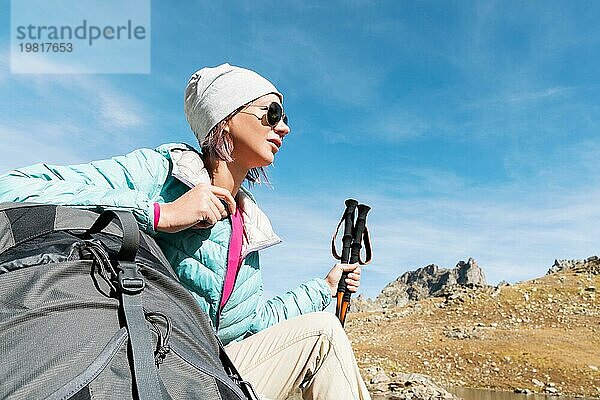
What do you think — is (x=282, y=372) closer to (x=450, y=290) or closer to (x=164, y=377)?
(x=164, y=377)

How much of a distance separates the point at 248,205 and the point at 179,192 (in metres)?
0.38

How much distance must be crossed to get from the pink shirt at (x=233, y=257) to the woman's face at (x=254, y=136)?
263mm

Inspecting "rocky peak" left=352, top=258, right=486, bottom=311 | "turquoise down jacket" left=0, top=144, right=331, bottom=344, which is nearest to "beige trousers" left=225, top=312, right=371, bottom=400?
"turquoise down jacket" left=0, top=144, right=331, bottom=344

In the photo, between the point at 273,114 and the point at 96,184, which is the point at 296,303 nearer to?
the point at 273,114

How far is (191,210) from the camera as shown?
88.9 inches

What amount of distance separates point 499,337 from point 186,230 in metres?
19.6

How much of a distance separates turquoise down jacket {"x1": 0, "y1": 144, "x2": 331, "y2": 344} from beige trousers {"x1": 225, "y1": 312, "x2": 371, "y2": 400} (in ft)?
0.67

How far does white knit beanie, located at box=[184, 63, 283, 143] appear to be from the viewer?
9.03 feet

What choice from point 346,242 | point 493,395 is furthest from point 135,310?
point 493,395

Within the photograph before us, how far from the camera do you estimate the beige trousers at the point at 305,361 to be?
2.36 metres

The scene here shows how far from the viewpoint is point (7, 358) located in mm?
1383

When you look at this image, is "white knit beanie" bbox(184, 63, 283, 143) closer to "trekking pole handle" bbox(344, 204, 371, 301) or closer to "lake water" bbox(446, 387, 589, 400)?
"trekking pole handle" bbox(344, 204, 371, 301)

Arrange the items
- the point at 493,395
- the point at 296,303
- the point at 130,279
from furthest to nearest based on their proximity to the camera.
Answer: the point at 493,395 < the point at 296,303 < the point at 130,279

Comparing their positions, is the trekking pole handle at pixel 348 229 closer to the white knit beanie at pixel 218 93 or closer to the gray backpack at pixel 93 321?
the white knit beanie at pixel 218 93
